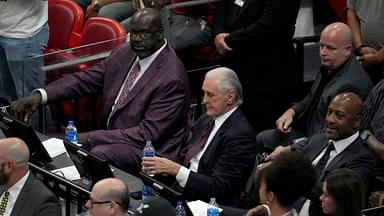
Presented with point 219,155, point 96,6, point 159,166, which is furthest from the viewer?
point 96,6

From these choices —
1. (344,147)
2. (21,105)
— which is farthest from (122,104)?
(344,147)

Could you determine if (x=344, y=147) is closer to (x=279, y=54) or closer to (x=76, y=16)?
(x=279, y=54)

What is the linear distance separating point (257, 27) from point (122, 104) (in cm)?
119

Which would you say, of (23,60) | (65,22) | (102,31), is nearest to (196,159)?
(102,31)

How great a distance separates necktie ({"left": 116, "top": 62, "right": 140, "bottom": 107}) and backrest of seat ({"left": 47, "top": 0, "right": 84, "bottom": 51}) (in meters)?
1.82

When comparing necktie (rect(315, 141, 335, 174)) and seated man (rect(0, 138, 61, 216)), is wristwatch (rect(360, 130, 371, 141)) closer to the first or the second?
necktie (rect(315, 141, 335, 174))

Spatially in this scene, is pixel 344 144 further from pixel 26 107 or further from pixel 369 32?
pixel 26 107

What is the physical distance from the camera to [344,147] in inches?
265

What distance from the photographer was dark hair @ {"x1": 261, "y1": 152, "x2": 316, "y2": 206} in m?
5.66

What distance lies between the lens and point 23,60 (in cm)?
887

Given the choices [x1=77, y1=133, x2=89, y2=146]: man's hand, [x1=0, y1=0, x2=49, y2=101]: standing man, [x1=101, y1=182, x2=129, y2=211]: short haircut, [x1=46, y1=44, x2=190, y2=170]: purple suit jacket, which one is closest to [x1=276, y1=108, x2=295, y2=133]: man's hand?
[x1=46, y1=44, x2=190, y2=170]: purple suit jacket

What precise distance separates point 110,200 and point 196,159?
1.44 metres

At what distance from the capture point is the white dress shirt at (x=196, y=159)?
696cm

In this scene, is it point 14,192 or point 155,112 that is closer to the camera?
point 14,192
